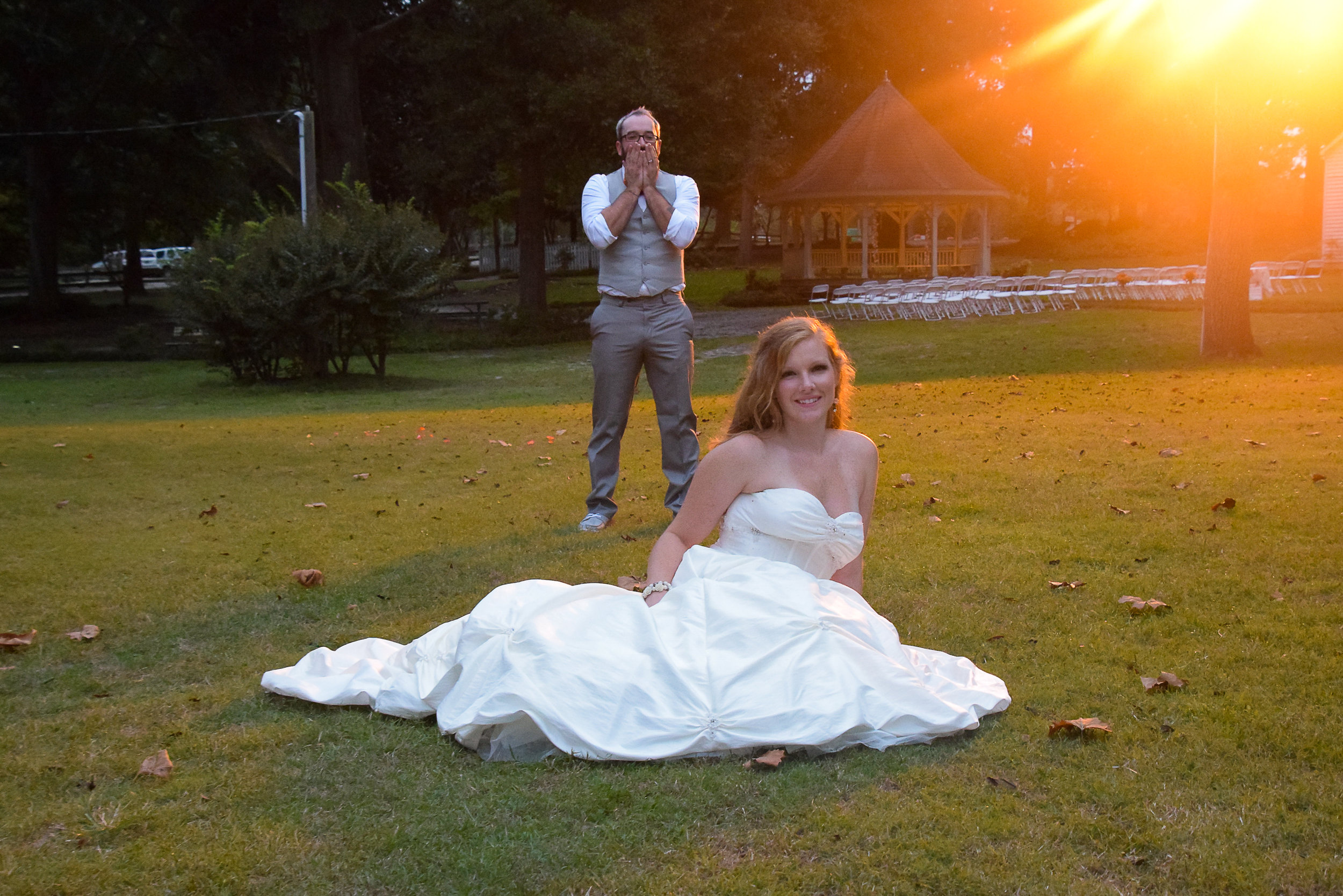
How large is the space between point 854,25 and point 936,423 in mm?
27518

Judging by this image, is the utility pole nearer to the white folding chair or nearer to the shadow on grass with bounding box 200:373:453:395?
the shadow on grass with bounding box 200:373:453:395

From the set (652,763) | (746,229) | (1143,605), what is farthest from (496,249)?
(652,763)

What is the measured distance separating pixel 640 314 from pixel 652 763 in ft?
13.2

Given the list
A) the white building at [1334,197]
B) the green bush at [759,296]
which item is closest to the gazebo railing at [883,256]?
the green bush at [759,296]

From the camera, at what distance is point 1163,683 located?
422cm

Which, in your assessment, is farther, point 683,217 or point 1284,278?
point 1284,278

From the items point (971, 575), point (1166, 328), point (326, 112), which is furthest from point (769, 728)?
point (326, 112)

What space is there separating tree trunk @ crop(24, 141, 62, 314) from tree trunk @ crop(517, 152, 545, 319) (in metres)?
14.3

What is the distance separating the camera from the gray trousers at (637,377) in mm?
7242

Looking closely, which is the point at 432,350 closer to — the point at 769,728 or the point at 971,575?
the point at 971,575

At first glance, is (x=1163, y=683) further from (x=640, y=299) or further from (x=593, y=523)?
(x=640, y=299)

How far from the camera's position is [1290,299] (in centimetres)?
2703

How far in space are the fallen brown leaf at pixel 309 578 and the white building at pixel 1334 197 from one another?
41.4 m

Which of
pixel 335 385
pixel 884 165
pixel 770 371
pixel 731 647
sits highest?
pixel 884 165
